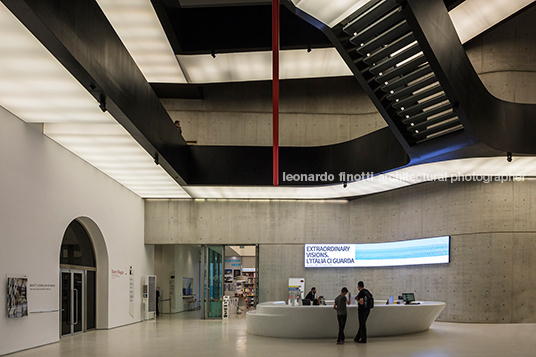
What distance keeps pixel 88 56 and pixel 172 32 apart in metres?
7.29

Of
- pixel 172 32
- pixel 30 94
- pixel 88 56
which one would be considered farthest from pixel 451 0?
pixel 30 94

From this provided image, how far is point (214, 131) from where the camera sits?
69.1 feet

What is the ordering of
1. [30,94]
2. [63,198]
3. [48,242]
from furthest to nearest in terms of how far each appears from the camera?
[63,198] → [48,242] → [30,94]

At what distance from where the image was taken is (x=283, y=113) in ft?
69.8

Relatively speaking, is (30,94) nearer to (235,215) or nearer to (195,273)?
(235,215)

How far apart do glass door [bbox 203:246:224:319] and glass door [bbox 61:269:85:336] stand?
6280 mm

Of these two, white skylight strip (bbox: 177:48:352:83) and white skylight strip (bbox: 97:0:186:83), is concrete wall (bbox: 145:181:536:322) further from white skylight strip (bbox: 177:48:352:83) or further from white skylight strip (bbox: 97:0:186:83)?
white skylight strip (bbox: 97:0:186:83)

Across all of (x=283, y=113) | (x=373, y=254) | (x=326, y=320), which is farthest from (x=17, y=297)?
(x=283, y=113)

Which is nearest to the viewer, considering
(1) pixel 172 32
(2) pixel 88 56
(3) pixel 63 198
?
(2) pixel 88 56

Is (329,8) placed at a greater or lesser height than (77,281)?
greater

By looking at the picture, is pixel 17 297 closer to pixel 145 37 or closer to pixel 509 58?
pixel 145 37

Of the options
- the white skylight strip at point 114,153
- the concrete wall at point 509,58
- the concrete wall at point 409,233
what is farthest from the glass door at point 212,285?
the concrete wall at point 509,58

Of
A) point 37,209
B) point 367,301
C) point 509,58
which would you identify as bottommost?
point 367,301

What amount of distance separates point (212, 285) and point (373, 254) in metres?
6.62
